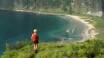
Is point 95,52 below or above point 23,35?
above

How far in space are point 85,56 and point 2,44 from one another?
228 feet

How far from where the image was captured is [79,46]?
22719 millimetres

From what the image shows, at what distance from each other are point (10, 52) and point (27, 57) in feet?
13.2

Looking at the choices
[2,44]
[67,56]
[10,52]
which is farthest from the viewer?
[2,44]

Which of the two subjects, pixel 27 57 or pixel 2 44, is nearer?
pixel 27 57

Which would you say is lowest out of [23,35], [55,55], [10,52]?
[23,35]

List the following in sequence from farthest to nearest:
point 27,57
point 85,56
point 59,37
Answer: point 59,37 → point 27,57 → point 85,56

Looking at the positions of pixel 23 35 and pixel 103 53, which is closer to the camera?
pixel 103 53

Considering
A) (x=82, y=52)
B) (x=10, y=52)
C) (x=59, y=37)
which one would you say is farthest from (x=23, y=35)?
(x=82, y=52)

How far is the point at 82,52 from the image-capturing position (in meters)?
20.0

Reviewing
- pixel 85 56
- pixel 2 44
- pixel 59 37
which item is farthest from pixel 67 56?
pixel 59 37

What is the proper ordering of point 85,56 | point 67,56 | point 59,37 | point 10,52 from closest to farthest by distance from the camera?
1. point 85,56
2. point 67,56
3. point 10,52
4. point 59,37

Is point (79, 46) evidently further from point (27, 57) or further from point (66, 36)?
point (66, 36)

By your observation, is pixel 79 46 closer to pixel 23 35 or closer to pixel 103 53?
pixel 103 53
